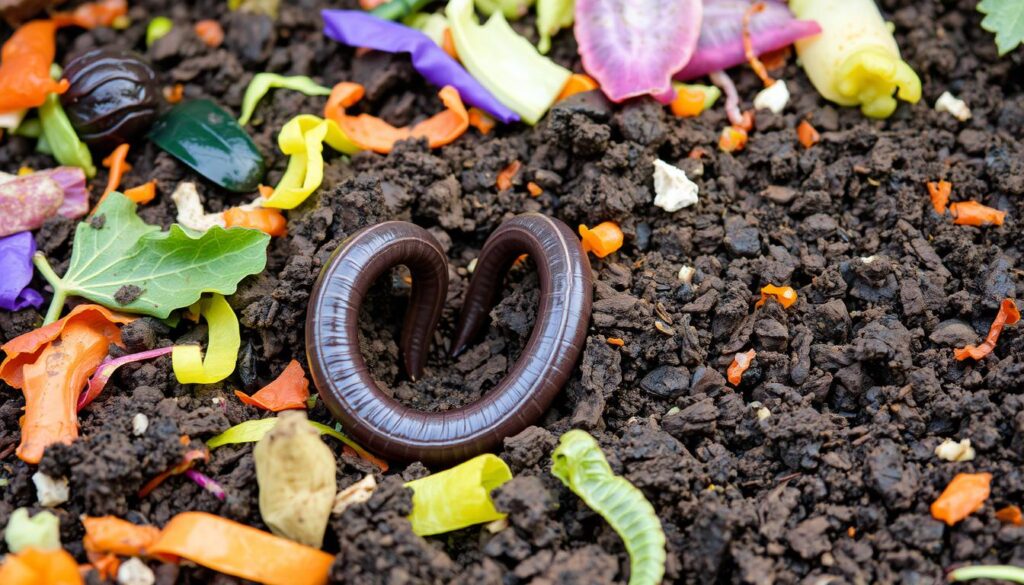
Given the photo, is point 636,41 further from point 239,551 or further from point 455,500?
point 239,551

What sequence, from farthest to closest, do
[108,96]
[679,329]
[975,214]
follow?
[108,96] → [975,214] → [679,329]

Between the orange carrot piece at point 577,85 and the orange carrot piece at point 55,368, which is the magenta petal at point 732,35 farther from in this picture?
the orange carrot piece at point 55,368

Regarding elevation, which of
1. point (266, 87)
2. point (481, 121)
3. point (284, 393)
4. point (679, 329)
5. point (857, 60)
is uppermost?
point (857, 60)

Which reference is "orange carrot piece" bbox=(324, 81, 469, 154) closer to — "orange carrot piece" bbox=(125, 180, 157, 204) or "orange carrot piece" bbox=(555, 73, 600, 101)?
"orange carrot piece" bbox=(555, 73, 600, 101)

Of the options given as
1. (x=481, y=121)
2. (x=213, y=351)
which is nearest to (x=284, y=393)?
(x=213, y=351)

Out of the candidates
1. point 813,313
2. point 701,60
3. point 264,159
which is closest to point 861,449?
point 813,313

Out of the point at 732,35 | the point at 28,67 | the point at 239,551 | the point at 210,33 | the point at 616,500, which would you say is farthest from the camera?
the point at 210,33

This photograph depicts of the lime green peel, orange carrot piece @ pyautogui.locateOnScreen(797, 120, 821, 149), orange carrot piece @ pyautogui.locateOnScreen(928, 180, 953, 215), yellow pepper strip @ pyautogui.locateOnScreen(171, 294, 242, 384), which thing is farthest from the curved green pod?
the lime green peel
